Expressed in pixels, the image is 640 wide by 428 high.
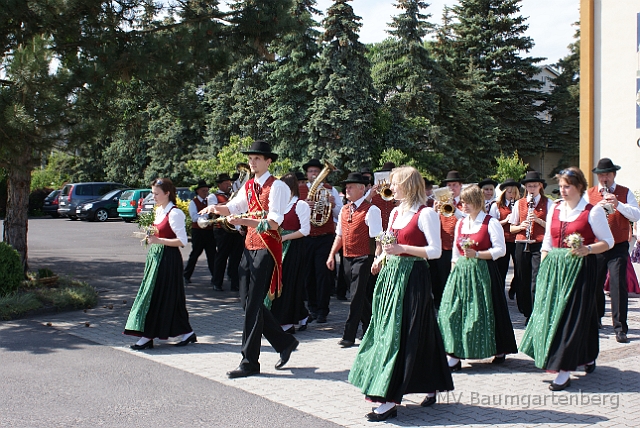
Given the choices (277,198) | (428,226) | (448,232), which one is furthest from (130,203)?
(428,226)

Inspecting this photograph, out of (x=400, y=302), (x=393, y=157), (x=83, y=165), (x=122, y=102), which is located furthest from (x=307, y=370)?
(x=83, y=165)

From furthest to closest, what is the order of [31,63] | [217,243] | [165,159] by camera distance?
[165,159]
[217,243]
[31,63]

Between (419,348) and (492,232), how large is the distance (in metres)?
1.82

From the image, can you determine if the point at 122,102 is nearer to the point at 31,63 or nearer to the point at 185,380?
the point at 31,63

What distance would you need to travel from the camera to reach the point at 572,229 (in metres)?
6.32

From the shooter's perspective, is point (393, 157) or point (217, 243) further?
point (393, 157)

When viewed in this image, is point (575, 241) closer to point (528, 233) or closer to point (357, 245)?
point (357, 245)

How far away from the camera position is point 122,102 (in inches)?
425

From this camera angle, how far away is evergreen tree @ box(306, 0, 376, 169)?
31719 millimetres

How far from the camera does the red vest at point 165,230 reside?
301 inches

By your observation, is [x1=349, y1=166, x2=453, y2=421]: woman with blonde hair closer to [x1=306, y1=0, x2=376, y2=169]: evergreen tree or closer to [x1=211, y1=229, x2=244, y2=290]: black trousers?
[x1=211, y1=229, x2=244, y2=290]: black trousers

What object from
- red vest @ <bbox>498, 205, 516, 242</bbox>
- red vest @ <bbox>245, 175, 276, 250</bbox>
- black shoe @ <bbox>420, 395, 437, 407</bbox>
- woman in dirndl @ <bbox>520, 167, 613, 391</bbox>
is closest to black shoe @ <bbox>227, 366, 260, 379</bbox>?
red vest @ <bbox>245, 175, 276, 250</bbox>

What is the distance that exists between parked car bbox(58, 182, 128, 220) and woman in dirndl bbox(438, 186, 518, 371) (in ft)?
92.4

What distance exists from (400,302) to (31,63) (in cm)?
589
